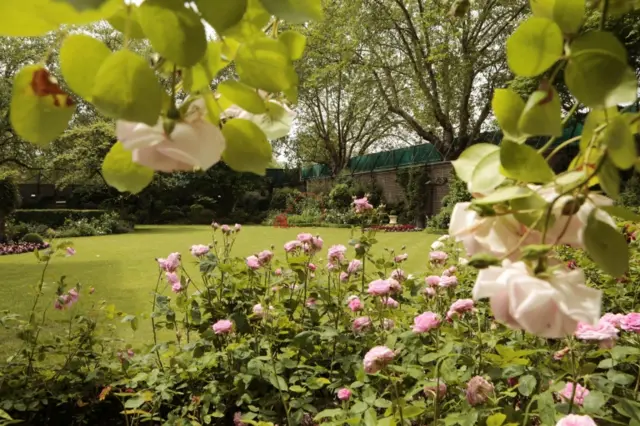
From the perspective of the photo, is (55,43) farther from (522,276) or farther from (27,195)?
(27,195)

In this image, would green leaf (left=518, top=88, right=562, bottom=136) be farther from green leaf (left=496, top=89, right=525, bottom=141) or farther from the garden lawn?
the garden lawn

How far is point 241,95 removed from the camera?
11.8 inches

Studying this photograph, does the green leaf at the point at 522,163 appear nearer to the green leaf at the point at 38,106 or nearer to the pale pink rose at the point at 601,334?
the green leaf at the point at 38,106

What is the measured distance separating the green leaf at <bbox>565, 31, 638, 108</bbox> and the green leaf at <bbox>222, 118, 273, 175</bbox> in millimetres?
185

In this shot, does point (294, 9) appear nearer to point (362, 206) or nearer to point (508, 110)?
point (508, 110)

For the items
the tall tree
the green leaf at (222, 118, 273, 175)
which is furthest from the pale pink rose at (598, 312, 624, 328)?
the tall tree

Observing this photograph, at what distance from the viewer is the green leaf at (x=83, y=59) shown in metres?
0.24

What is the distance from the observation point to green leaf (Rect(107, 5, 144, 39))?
0.81ft

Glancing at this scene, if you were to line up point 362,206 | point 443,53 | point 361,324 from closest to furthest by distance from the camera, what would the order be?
point 361,324 → point 362,206 → point 443,53

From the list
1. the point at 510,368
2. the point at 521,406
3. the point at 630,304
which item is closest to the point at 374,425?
the point at 510,368

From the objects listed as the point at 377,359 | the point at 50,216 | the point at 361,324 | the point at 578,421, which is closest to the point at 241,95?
the point at 578,421

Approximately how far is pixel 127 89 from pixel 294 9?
0.37ft

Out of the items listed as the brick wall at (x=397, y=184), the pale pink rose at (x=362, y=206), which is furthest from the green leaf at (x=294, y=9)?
the brick wall at (x=397, y=184)

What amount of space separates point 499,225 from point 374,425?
72 cm
